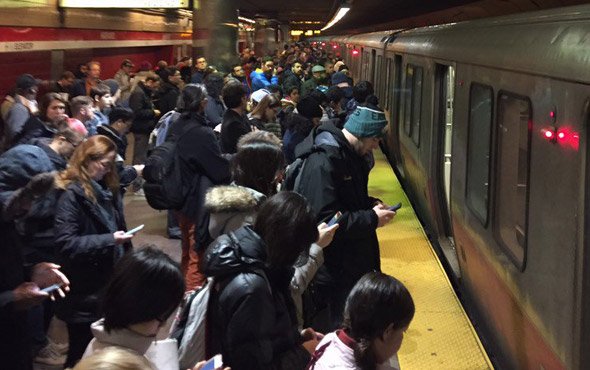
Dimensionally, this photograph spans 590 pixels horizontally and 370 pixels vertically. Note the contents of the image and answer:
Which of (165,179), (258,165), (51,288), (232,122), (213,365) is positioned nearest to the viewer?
(213,365)

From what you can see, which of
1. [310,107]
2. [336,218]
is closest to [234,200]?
[336,218]

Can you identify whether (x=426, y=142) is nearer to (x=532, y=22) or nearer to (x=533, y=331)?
(x=532, y=22)

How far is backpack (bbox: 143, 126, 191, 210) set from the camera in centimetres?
519

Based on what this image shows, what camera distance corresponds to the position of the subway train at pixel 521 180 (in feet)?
8.92

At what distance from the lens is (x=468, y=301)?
222 inches

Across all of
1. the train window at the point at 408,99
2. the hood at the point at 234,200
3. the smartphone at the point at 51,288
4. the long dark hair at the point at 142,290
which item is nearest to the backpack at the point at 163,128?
the train window at the point at 408,99

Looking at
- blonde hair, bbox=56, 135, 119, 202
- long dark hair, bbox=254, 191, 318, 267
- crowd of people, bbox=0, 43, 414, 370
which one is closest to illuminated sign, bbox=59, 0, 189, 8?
crowd of people, bbox=0, 43, 414, 370

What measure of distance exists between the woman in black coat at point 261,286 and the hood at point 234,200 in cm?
Result: 72

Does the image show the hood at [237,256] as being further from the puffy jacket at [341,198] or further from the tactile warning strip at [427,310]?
the tactile warning strip at [427,310]

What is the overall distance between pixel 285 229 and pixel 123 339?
645mm

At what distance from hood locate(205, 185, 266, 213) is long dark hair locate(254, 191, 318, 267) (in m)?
0.74

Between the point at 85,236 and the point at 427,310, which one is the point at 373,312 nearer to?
the point at 85,236

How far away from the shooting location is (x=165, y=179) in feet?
17.1

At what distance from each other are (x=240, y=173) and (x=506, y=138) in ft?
4.92
